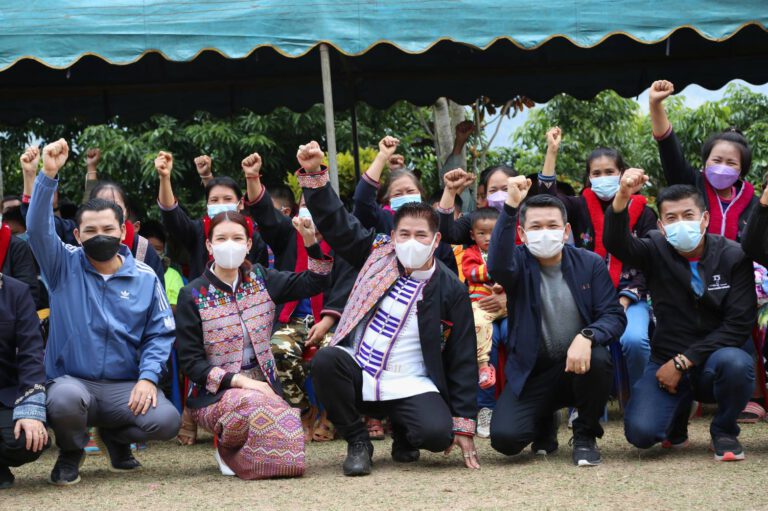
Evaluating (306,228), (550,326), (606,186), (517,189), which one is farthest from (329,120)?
(550,326)

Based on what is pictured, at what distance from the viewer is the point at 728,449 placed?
5070 millimetres

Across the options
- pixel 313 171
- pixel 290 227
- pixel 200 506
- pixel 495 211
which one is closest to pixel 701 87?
pixel 495 211

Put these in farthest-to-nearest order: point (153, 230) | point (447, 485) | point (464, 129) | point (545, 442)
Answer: point (464, 129)
point (153, 230)
point (545, 442)
point (447, 485)

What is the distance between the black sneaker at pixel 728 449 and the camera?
16.6 feet

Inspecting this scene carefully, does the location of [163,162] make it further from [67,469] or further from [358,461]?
[358,461]

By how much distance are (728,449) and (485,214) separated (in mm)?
2273

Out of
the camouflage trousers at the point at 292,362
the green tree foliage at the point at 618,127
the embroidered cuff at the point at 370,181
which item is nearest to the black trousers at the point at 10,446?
the camouflage trousers at the point at 292,362

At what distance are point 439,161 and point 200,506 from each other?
9022 millimetres

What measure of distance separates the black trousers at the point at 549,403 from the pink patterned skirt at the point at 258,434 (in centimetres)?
108

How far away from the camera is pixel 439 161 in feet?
42.8

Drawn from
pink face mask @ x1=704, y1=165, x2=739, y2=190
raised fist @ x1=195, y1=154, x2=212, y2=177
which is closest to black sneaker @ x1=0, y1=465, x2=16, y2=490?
raised fist @ x1=195, y1=154, x2=212, y2=177

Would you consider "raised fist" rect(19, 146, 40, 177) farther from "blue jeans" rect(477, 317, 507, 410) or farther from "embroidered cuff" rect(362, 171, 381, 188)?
"blue jeans" rect(477, 317, 507, 410)

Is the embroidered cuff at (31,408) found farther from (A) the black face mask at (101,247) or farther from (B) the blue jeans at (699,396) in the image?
(B) the blue jeans at (699,396)

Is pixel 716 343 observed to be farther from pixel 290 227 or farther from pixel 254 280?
pixel 290 227
